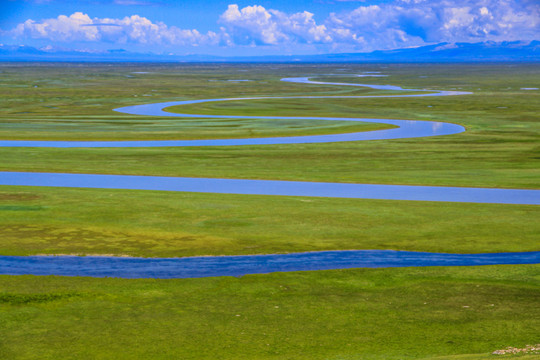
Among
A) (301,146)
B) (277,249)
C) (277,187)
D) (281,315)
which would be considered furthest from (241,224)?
(301,146)

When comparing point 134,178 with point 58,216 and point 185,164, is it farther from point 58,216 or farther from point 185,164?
point 58,216

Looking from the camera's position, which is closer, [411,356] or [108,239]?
[411,356]

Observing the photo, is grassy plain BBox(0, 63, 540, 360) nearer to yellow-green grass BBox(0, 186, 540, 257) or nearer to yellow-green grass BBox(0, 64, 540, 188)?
yellow-green grass BBox(0, 186, 540, 257)

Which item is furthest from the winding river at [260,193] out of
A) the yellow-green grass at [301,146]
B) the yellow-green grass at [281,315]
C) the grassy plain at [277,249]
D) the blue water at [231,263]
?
the yellow-green grass at [301,146]

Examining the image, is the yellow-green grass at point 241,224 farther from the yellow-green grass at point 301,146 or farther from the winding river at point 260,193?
the yellow-green grass at point 301,146

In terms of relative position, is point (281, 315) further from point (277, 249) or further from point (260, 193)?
point (260, 193)

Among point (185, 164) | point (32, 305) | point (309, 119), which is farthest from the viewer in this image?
point (309, 119)

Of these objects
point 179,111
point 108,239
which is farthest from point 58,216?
point 179,111
